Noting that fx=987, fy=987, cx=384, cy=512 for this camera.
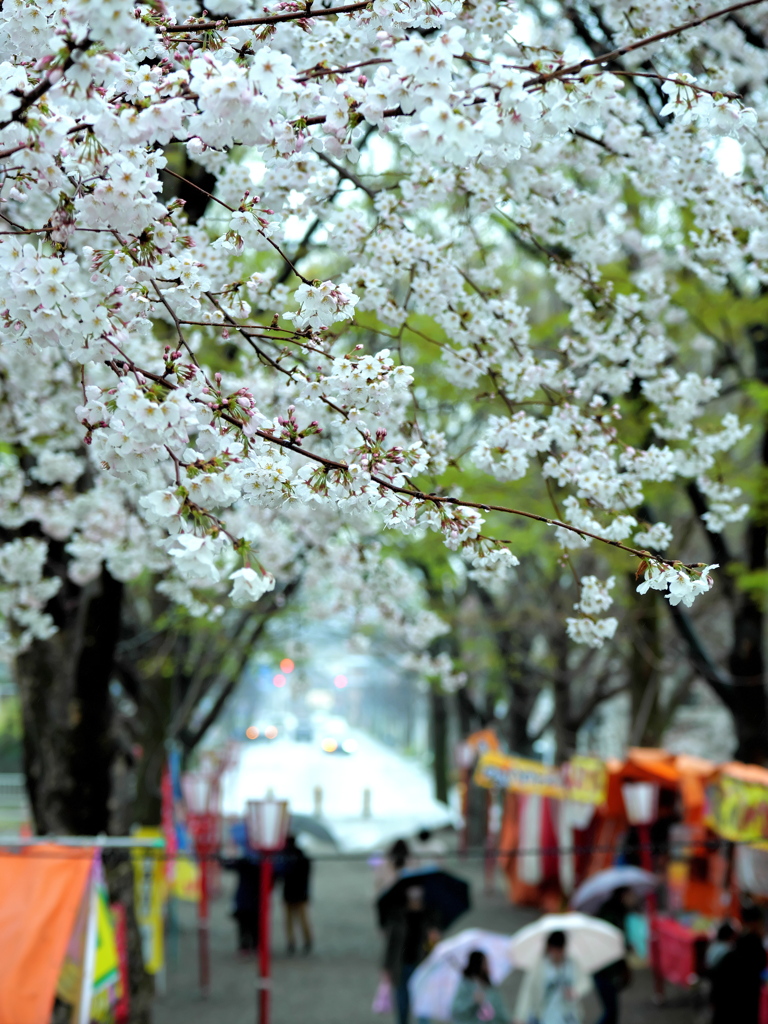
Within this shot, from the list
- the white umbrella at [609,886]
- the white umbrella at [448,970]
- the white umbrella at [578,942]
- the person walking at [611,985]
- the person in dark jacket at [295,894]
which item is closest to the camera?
the white umbrella at [448,970]

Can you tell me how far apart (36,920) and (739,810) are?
6132 millimetres

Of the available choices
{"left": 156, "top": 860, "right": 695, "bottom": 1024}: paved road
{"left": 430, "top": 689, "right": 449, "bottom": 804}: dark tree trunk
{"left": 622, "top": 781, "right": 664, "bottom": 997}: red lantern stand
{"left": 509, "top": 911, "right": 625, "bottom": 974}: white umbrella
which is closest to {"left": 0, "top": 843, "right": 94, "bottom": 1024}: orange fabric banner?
{"left": 509, "top": 911, "right": 625, "bottom": 974}: white umbrella

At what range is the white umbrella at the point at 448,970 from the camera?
729 centimetres

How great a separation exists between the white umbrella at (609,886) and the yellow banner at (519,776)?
4.12m

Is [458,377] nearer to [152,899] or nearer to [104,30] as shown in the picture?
[104,30]

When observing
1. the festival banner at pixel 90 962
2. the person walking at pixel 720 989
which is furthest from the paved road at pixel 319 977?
the festival banner at pixel 90 962

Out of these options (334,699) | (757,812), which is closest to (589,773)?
(757,812)

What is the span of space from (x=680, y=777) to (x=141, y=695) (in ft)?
20.8

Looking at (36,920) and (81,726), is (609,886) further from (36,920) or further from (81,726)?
(36,920)

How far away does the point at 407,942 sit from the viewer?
8.52 meters

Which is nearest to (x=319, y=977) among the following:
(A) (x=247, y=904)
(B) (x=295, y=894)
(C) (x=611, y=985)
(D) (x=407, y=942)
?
(B) (x=295, y=894)

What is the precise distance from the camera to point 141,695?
11.8m

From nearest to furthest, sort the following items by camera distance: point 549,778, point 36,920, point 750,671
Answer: point 36,920
point 750,671
point 549,778

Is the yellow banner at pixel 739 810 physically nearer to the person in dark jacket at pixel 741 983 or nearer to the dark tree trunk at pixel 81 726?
the person in dark jacket at pixel 741 983
